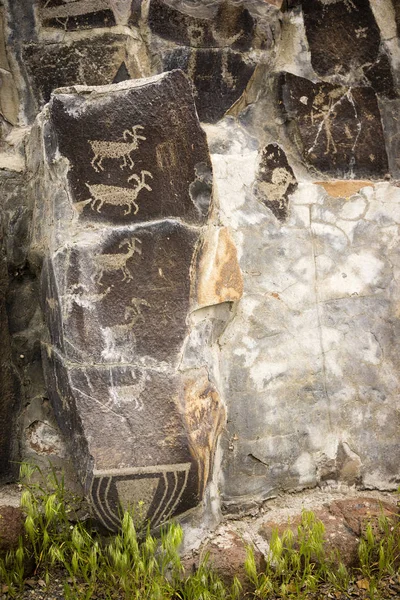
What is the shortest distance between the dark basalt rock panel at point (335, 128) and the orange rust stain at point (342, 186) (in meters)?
0.03

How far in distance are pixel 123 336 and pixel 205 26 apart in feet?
4.29

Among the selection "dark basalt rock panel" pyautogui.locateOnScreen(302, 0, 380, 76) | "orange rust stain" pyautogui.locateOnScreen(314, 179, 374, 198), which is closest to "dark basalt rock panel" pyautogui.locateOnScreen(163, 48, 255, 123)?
"dark basalt rock panel" pyautogui.locateOnScreen(302, 0, 380, 76)

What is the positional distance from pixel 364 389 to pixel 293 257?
1.79 feet

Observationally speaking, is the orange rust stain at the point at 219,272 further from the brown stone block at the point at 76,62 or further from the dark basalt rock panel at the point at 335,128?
the brown stone block at the point at 76,62

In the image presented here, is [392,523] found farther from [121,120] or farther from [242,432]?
[121,120]

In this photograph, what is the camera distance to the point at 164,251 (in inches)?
102

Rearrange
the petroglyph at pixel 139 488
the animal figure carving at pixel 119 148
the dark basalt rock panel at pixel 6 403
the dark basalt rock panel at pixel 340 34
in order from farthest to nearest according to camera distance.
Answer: the dark basalt rock panel at pixel 340 34
the dark basalt rock panel at pixel 6 403
the animal figure carving at pixel 119 148
the petroglyph at pixel 139 488

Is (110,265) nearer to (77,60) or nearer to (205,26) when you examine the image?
(77,60)

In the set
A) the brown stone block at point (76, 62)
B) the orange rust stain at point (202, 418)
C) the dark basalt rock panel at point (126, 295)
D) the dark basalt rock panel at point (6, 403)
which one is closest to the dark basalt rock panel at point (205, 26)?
the brown stone block at point (76, 62)

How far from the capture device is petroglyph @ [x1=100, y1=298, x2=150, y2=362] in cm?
255

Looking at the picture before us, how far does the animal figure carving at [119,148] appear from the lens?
260 cm

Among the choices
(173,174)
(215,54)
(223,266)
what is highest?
(215,54)

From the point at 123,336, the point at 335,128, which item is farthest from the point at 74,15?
the point at 123,336

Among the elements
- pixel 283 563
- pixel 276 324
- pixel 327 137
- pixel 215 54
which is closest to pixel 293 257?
pixel 276 324
